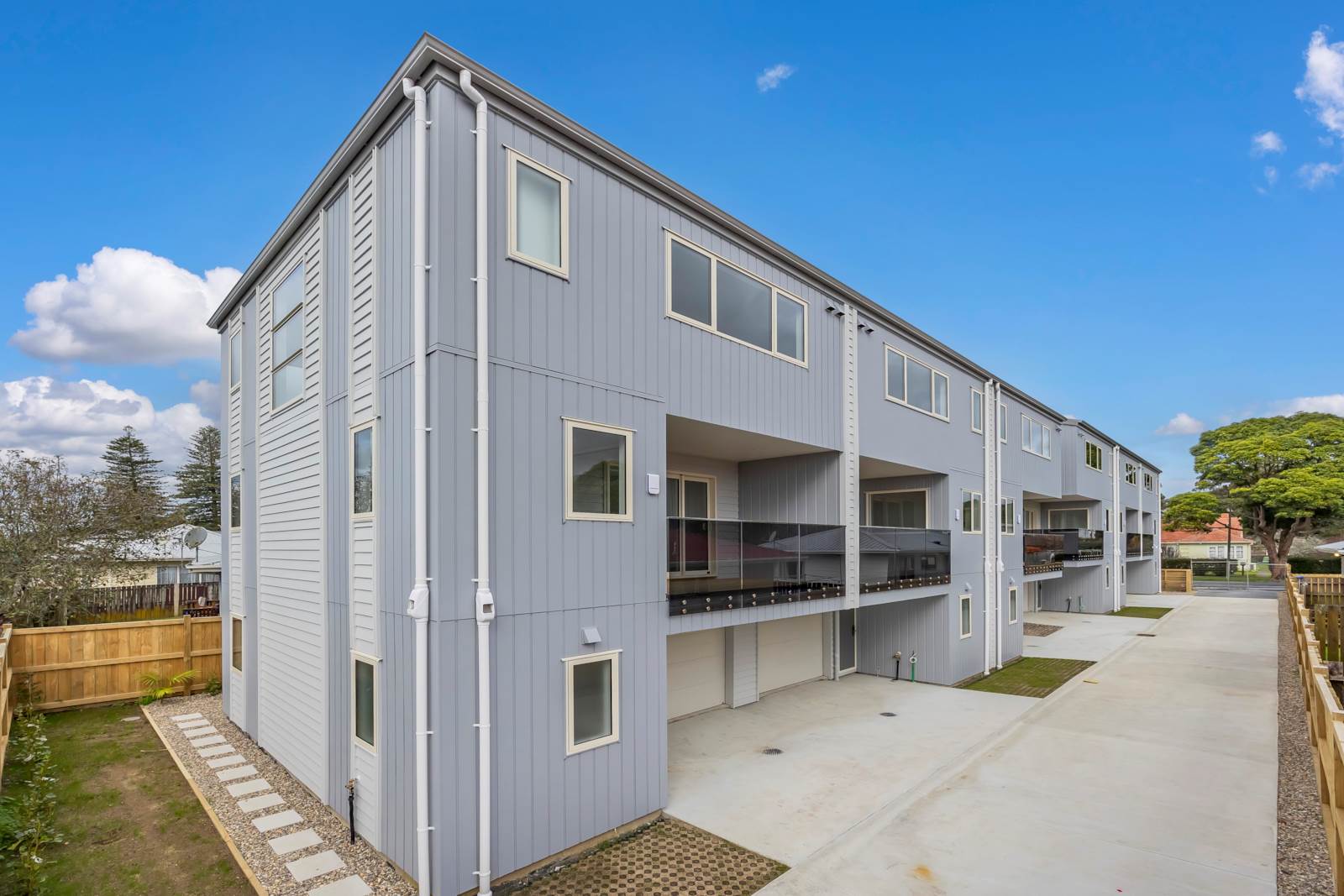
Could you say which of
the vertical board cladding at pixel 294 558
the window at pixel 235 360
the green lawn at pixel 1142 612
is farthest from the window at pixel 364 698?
the green lawn at pixel 1142 612

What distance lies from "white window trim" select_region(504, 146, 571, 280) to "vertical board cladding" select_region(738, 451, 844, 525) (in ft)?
19.9

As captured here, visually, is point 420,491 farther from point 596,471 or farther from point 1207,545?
point 1207,545

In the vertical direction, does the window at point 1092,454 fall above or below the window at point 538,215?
below

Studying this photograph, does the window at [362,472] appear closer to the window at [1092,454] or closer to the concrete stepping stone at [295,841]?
the concrete stepping stone at [295,841]

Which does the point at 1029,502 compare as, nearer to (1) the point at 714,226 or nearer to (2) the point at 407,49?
(1) the point at 714,226

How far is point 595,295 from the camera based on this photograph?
270 inches

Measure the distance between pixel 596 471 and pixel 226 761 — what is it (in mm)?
6582

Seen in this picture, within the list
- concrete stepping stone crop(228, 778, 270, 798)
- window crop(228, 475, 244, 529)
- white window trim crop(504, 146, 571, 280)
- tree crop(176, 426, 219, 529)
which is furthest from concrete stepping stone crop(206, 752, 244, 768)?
tree crop(176, 426, 219, 529)

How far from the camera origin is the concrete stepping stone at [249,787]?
7617mm

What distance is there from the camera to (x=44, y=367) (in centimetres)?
3148

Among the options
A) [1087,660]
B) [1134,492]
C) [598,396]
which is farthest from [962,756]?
[1134,492]

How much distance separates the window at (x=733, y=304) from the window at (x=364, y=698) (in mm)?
4817

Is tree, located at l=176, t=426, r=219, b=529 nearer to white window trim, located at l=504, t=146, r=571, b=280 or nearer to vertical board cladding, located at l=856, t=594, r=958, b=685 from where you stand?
vertical board cladding, located at l=856, t=594, r=958, b=685

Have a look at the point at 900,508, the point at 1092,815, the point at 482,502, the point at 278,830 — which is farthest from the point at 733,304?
the point at 900,508
